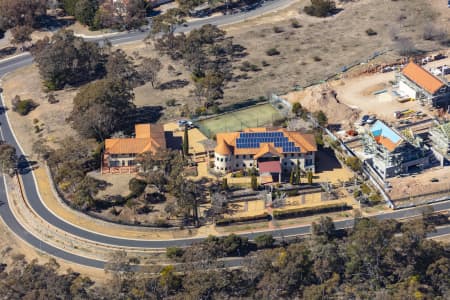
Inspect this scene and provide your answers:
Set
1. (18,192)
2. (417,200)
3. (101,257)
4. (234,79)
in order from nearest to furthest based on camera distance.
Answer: (101,257), (417,200), (18,192), (234,79)

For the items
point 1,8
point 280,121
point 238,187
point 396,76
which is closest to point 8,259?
point 238,187

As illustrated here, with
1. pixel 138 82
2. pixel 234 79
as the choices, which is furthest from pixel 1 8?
pixel 234 79

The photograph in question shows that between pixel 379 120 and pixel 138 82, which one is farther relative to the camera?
pixel 138 82

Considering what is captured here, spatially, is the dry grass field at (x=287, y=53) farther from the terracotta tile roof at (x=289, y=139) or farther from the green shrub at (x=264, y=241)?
the green shrub at (x=264, y=241)

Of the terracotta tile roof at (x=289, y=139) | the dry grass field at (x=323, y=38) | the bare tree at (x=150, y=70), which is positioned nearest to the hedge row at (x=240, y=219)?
the terracotta tile roof at (x=289, y=139)

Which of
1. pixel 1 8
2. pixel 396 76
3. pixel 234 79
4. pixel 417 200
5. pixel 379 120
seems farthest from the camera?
pixel 1 8

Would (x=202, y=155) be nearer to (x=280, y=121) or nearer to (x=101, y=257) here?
(x=280, y=121)
